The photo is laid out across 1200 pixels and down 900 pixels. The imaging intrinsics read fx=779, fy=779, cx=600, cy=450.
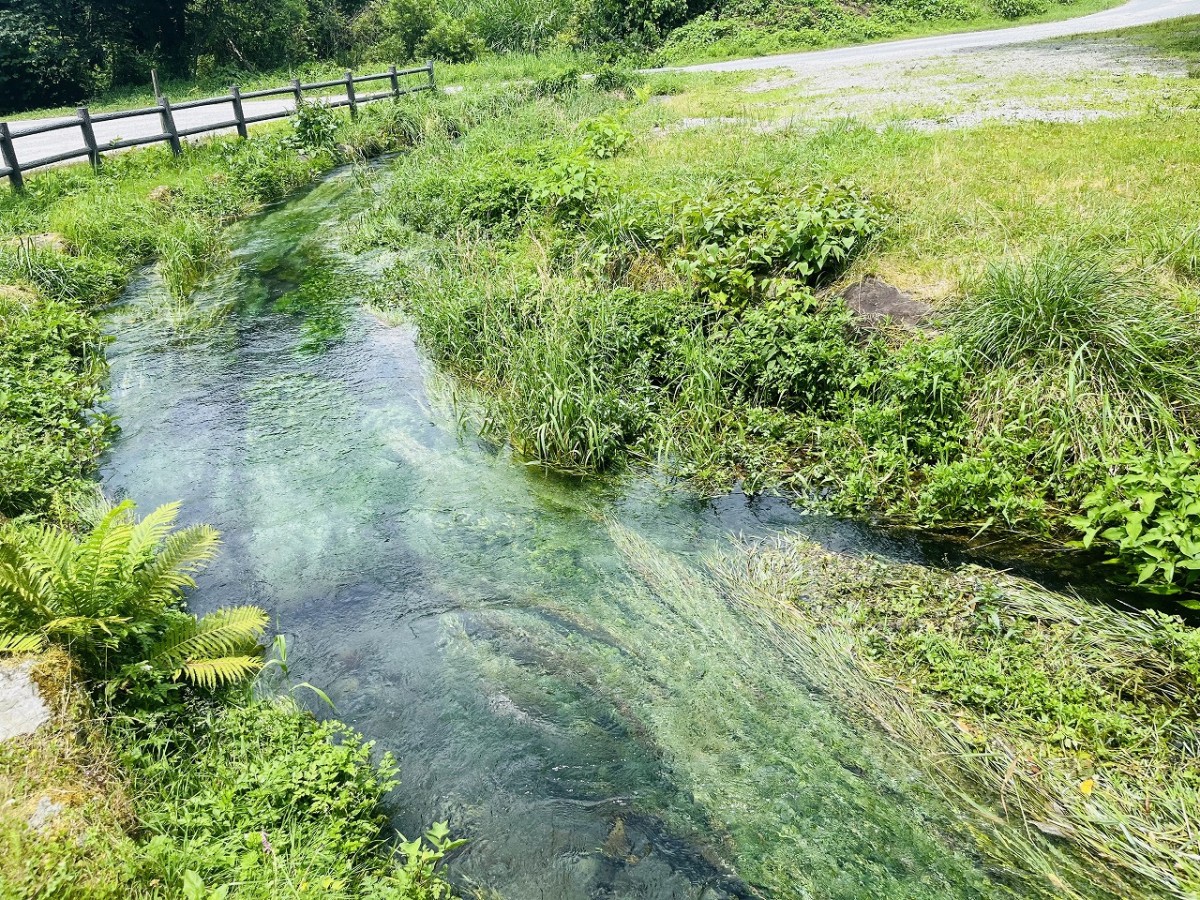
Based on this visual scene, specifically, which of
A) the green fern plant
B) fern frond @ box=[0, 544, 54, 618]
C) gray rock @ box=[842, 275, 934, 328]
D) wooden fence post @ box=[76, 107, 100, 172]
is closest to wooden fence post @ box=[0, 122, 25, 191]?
wooden fence post @ box=[76, 107, 100, 172]

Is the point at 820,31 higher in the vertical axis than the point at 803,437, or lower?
higher

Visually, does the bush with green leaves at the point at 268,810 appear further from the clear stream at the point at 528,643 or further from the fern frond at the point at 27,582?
the fern frond at the point at 27,582

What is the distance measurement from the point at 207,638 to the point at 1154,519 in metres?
5.77

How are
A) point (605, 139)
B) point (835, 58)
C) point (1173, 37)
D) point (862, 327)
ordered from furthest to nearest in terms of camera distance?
point (835, 58), point (1173, 37), point (605, 139), point (862, 327)

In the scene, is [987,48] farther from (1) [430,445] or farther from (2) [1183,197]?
(1) [430,445]

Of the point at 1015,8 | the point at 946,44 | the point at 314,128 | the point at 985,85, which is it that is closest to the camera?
the point at 985,85

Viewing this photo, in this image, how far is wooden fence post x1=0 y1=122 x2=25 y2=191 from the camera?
1254 centimetres

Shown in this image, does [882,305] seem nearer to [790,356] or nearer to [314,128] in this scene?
[790,356]

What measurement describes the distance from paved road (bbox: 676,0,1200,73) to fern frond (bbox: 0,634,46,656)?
22517 mm

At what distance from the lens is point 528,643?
5129mm

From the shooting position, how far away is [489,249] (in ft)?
34.9

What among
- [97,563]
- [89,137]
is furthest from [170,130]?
[97,563]

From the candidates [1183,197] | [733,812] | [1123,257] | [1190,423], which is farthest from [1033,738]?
[1183,197]

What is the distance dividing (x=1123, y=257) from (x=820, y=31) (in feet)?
82.8
